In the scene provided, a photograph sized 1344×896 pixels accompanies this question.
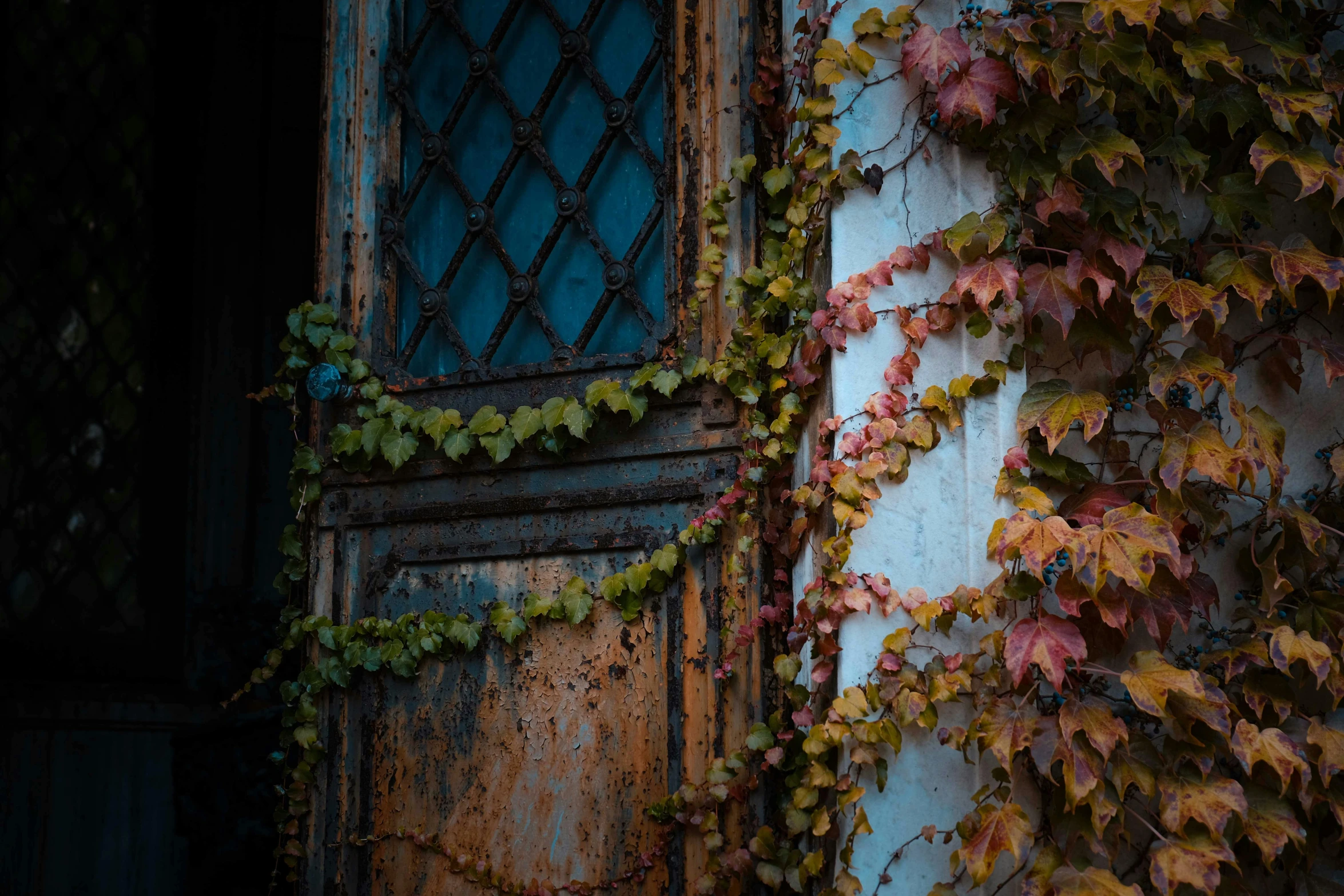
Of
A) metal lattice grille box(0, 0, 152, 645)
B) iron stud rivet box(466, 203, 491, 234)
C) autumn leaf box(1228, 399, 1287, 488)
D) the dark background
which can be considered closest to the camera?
autumn leaf box(1228, 399, 1287, 488)

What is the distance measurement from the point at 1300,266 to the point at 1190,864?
1.01 meters

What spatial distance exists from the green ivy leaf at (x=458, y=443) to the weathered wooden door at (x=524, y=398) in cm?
7

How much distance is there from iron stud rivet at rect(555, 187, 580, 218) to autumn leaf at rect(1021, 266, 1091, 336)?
1.09 meters

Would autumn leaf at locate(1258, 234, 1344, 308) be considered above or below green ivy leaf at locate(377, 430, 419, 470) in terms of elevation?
above

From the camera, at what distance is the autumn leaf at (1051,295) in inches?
72.5

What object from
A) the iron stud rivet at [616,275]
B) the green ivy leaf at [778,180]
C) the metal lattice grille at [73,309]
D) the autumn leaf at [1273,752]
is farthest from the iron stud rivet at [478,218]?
the metal lattice grille at [73,309]

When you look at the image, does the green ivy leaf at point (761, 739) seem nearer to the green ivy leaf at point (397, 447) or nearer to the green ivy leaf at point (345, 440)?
the green ivy leaf at point (397, 447)

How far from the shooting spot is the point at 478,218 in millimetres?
2602

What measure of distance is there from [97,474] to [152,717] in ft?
3.08

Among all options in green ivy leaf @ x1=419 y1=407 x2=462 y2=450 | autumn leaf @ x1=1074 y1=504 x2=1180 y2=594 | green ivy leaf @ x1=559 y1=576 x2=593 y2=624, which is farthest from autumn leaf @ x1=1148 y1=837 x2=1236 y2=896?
green ivy leaf @ x1=419 y1=407 x2=462 y2=450

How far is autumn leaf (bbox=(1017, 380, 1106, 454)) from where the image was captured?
5.92 feet

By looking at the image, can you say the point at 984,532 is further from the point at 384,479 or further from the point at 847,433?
the point at 384,479

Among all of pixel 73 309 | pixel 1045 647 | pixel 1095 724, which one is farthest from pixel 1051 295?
pixel 73 309

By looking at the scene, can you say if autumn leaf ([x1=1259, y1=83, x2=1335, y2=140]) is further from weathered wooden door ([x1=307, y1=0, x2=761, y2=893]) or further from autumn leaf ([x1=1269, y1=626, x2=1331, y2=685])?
weathered wooden door ([x1=307, y1=0, x2=761, y2=893])
